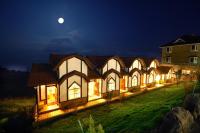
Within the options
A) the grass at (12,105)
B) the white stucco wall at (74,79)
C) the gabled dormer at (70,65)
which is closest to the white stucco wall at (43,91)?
the grass at (12,105)

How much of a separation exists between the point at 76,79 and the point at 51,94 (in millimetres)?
3730

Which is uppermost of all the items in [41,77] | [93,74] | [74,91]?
[93,74]

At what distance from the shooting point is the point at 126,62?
30125 millimetres

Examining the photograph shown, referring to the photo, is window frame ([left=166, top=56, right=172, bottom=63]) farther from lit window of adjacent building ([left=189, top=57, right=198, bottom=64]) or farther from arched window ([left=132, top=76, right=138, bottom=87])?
arched window ([left=132, top=76, right=138, bottom=87])

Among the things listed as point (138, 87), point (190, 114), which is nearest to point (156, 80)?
point (138, 87)

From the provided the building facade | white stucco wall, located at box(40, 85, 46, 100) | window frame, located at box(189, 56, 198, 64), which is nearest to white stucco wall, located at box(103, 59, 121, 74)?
white stucco wall, located at box(40, 85, 46, 100)

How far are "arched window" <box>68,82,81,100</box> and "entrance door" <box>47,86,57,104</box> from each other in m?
2.03

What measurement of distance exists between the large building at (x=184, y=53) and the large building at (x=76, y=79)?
19440mm

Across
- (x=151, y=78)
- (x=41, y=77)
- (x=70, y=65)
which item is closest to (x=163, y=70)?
(x=151, y=78)

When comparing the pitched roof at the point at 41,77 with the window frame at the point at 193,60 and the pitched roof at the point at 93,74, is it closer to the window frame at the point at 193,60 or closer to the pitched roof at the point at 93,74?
the pitched roof at the point at 93,74

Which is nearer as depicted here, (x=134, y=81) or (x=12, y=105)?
(x=12, y=105)

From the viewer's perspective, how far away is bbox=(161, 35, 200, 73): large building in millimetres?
40734

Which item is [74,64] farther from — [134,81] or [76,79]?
[134,81]

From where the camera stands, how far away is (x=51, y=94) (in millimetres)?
21438
